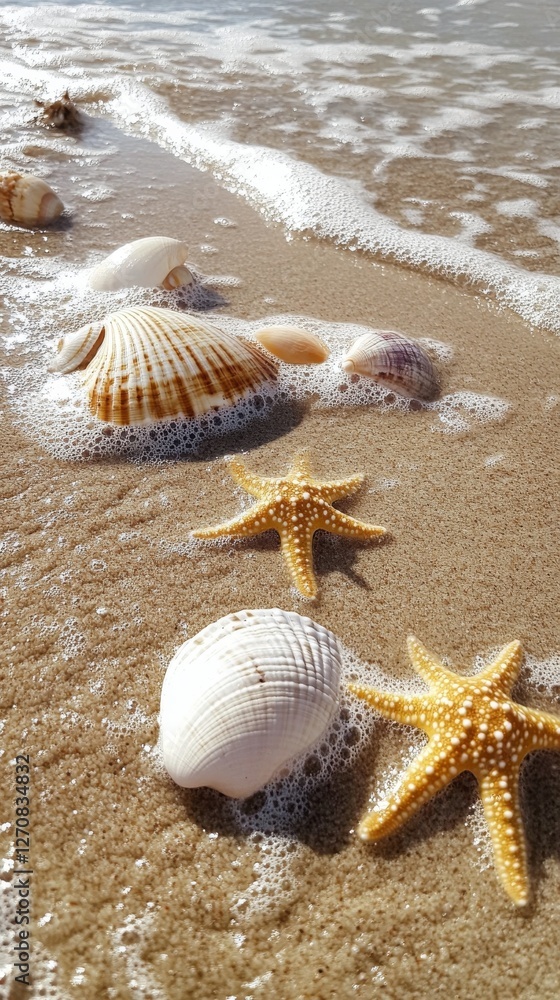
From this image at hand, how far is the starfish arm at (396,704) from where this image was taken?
7.28ft

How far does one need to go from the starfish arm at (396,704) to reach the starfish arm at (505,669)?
0.79 ft

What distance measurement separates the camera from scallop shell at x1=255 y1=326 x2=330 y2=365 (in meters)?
3.82

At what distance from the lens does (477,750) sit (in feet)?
6.82

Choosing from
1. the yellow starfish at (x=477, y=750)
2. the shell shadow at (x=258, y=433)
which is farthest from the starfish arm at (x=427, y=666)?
the shell shadow at (x=258, y=433)

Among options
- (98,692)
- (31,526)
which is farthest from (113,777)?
(31,526)

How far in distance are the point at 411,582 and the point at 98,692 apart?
129 cm

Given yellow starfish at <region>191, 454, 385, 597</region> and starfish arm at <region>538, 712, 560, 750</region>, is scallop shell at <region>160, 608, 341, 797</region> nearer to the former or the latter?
yellow starfish at <region>191, 454, 385, 597</region>

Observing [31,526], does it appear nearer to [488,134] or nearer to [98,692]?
[98,692]

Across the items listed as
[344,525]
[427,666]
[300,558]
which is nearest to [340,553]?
[344,525]

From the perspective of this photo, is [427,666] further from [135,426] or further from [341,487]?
[135,426]

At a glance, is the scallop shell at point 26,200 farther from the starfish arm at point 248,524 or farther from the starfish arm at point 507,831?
the starfish arm at point 507,831

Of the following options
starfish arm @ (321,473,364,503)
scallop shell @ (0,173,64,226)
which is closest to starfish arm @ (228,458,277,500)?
starfish arm @ (321,473,364,503)

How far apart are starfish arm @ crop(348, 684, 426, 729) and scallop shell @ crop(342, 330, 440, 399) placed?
1.92 m

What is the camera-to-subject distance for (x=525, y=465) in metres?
3.41
